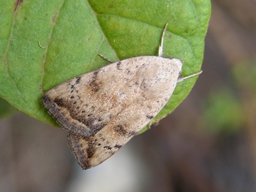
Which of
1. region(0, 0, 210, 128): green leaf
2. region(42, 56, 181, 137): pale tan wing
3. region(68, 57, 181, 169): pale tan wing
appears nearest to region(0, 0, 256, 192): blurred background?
region(68, 57, 181, 169): pale tan wing

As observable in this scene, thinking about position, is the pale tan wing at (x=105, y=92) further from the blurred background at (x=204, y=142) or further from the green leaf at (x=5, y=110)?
the blurred background at (x=204, y=142)

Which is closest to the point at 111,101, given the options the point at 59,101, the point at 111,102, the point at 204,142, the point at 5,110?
the point at 111,102

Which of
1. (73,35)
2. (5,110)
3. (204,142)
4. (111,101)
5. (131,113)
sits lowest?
(204,142)

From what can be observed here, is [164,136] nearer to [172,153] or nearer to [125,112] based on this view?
[172,153]

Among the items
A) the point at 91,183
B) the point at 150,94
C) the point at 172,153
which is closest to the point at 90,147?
the point at 150,94

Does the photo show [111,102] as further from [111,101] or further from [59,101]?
[59,101]
